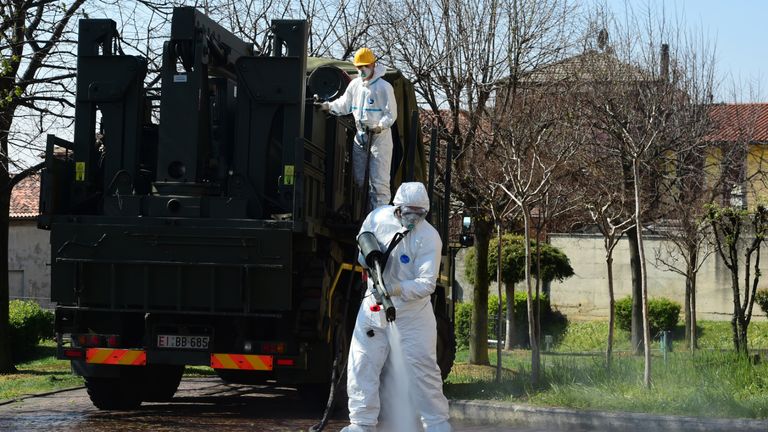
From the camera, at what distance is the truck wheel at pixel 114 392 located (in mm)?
10867

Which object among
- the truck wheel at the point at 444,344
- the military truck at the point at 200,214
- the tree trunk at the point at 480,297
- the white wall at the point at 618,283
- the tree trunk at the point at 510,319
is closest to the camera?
the military truck at the point at 200,214

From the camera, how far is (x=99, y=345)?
33.6 ft

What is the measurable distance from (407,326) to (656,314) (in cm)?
2259

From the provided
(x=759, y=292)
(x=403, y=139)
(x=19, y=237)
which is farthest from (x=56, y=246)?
(x=19, y=237)

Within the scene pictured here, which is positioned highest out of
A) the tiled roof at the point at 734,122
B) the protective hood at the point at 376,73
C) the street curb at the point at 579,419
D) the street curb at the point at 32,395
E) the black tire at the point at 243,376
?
the tiled roof at the point at 734,122

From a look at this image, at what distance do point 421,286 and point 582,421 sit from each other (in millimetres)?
2873

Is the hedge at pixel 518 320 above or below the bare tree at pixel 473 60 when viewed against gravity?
below

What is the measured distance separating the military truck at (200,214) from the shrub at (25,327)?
1185 cm

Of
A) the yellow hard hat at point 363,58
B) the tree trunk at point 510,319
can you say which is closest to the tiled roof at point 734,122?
the tree trunk at point 510,319

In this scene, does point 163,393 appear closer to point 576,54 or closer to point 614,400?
point 614,400

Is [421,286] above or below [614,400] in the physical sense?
above

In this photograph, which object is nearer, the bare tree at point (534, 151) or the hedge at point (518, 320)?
the bare tree at point (534, 151)

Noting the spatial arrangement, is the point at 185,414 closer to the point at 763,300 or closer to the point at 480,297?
the point at 480,297

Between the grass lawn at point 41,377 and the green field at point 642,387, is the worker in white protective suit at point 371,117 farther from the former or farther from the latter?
the grass lawn at point 41,377
